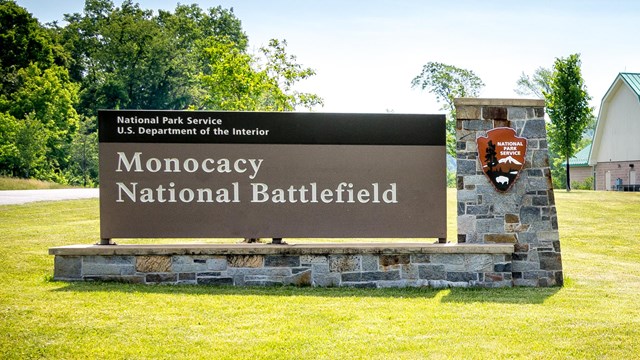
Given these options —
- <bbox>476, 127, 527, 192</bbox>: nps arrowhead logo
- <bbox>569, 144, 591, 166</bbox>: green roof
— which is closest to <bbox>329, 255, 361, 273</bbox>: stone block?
<bbox>476, 127, 527, 192</bbox>: nps arrowhead logo

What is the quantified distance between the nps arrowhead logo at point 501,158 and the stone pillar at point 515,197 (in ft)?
0.19

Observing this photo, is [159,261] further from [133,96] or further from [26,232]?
[133,96]

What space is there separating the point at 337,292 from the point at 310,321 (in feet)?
5.29

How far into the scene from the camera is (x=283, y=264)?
28.8ft

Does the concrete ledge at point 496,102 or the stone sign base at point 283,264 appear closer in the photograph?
the stone sign base at point 283,264

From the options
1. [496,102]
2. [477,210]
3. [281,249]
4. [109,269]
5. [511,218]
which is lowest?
[109,269]

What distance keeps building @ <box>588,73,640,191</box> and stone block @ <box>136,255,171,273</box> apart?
32534 mm

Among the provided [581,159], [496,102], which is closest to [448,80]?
[581,159]

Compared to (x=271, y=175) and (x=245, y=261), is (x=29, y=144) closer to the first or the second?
(x=271, y=175)

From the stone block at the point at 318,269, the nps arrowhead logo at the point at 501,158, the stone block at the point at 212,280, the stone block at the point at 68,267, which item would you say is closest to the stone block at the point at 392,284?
the stone block at the point at 318,269

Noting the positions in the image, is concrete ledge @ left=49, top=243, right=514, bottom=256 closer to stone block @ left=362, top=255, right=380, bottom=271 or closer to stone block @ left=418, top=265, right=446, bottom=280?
stone block @ left=362, top=255, right=380, bottom=271

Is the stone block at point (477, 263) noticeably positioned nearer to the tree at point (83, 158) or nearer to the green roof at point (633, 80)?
the green roof at point (633, 80)

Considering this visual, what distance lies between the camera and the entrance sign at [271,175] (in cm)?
905

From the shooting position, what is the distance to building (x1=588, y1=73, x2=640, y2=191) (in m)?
36.7
